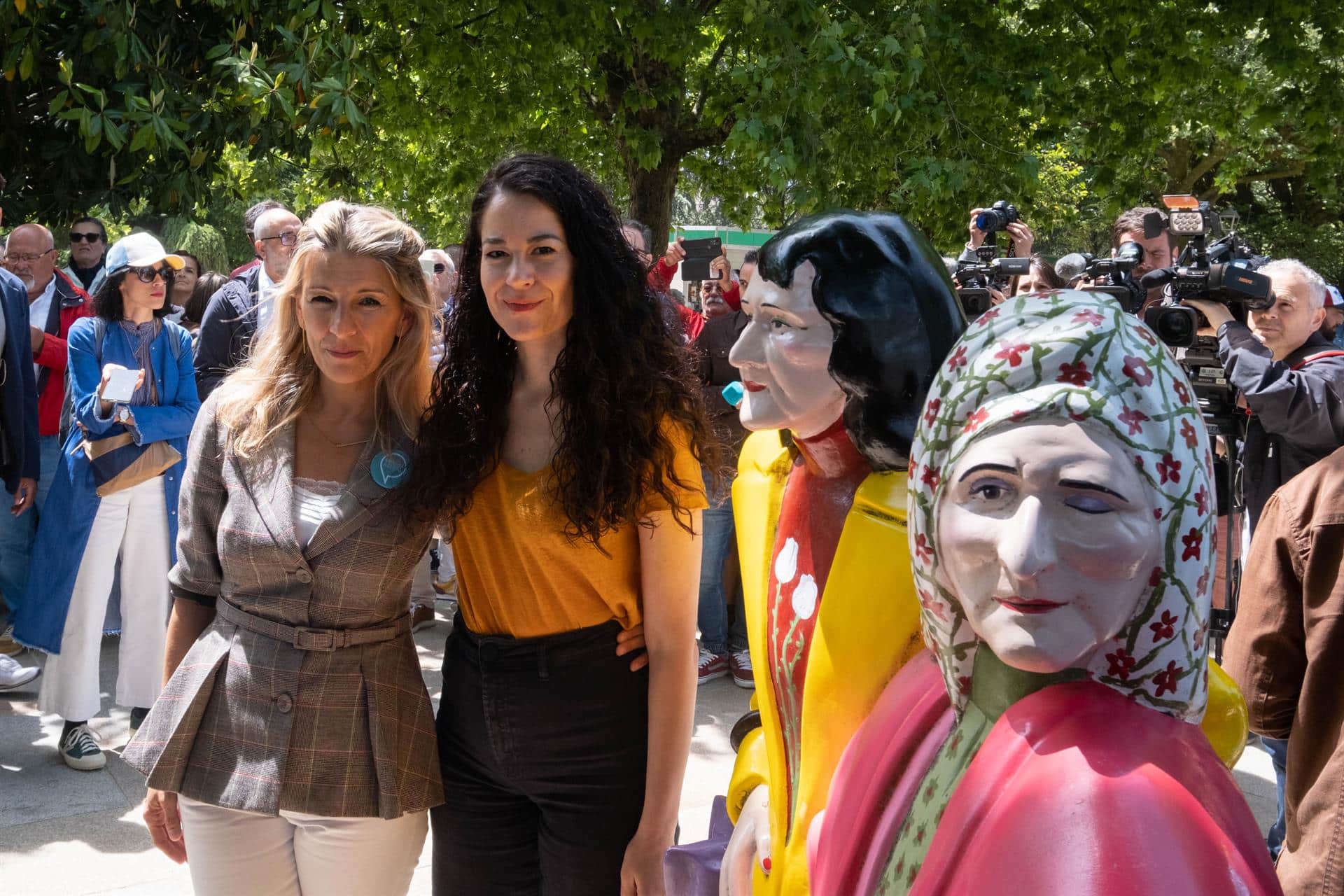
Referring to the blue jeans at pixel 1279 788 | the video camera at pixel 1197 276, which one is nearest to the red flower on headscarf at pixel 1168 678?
the blue jeans at pixel 1279 788

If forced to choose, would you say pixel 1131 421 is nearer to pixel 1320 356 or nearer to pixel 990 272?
pixel 990 272

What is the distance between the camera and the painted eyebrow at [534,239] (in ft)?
7.39

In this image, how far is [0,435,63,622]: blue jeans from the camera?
6.20m

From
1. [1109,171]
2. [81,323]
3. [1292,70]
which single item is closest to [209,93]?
[81,323]

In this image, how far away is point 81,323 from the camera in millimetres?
4895

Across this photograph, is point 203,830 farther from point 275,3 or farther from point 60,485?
point 275,3

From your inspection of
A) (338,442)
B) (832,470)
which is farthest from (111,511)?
(832,470)

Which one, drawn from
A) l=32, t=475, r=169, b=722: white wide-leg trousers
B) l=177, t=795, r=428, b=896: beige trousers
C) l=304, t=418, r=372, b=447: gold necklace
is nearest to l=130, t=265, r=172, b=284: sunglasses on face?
l=32, t=475, r=169, b=722: white wide-leg trousers

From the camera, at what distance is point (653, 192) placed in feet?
34.1

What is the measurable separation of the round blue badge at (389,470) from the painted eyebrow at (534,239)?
0.46 meters

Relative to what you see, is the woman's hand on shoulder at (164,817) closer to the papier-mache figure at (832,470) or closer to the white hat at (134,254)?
the papier-mache figure at (832,470)

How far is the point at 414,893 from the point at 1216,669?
3.42 meters

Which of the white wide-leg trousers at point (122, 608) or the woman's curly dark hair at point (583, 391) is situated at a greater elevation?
the woman's curly dark hair at point (583, 391)

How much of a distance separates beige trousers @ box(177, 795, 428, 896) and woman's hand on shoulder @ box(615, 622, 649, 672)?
50cm
